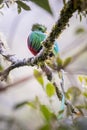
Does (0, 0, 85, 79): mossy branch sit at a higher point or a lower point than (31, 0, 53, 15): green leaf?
higher

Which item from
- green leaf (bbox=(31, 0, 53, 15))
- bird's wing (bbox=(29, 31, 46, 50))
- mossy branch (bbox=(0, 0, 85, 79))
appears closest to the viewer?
green leaf (bbox=(31, 0, 53, 15))

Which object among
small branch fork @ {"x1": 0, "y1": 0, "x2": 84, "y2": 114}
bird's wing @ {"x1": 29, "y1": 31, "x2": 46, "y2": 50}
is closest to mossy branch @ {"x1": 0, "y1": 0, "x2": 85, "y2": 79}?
small branch fork @ {"x1": 0, "y1": 0, "x2": 84, "y2": 114}

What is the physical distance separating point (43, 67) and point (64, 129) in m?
0.63

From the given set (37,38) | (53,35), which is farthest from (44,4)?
(37,38)

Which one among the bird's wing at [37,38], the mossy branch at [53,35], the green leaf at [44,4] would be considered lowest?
the green leaf at [44,4]

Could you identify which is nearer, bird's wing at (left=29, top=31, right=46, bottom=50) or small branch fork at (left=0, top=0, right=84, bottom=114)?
small branch fork at (left=0, top=0, right=84, bottom=114)

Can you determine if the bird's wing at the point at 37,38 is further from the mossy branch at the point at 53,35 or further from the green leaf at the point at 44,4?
the green leaf at the point at 44,4

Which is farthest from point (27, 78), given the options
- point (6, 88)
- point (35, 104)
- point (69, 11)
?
point (35, 104)

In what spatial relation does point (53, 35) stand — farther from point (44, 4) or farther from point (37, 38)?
point (37, 38)

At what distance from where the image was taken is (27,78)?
0.27 m

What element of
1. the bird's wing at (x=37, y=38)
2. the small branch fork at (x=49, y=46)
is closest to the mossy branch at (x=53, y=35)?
the small branch fork at (x=49, y=46)

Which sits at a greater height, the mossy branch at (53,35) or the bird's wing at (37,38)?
the bird's wing at (37,38)

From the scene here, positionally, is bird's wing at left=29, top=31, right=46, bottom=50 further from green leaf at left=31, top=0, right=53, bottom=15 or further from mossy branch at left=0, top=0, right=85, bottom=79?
green leaf at left=31, top=0, right=53, bottom=15

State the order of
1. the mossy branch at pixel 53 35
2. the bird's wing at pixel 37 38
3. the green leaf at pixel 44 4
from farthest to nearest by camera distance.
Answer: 1. the bird's wing at pixel 37 38
2. the mossy branch at pixel 53 35
3. the green leaf at pixel 44 4
